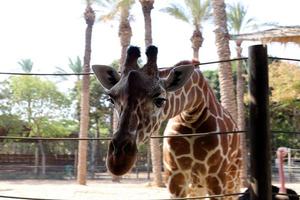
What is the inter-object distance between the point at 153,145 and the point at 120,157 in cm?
1653

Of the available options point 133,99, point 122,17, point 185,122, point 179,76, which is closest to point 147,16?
point 122,17

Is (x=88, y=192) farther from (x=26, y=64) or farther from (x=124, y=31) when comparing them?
(x=26, y=64)

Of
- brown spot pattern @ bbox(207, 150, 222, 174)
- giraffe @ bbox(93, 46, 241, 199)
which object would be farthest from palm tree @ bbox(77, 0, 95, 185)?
brown spot pattern @ bbox(207, 150, 222, 174)

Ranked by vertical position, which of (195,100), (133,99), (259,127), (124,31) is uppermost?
(124,31)

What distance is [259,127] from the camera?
2.16 meters

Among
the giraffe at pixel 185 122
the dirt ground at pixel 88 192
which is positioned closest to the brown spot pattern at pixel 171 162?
the giraffe at pixel 185 122

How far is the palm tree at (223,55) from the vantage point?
14.3m

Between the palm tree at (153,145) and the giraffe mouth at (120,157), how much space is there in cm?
1614

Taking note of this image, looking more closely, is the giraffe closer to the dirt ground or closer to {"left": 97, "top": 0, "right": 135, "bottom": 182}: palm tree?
the dirt ground

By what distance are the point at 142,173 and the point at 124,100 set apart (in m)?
28.0

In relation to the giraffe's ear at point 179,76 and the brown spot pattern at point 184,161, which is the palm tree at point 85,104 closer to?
the brown spot pattern at point 184,161

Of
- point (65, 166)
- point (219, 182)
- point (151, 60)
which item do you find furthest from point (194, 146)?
point (65, 166)

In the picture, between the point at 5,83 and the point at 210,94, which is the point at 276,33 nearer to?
the point at 210,94

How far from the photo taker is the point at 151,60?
7.97ft
